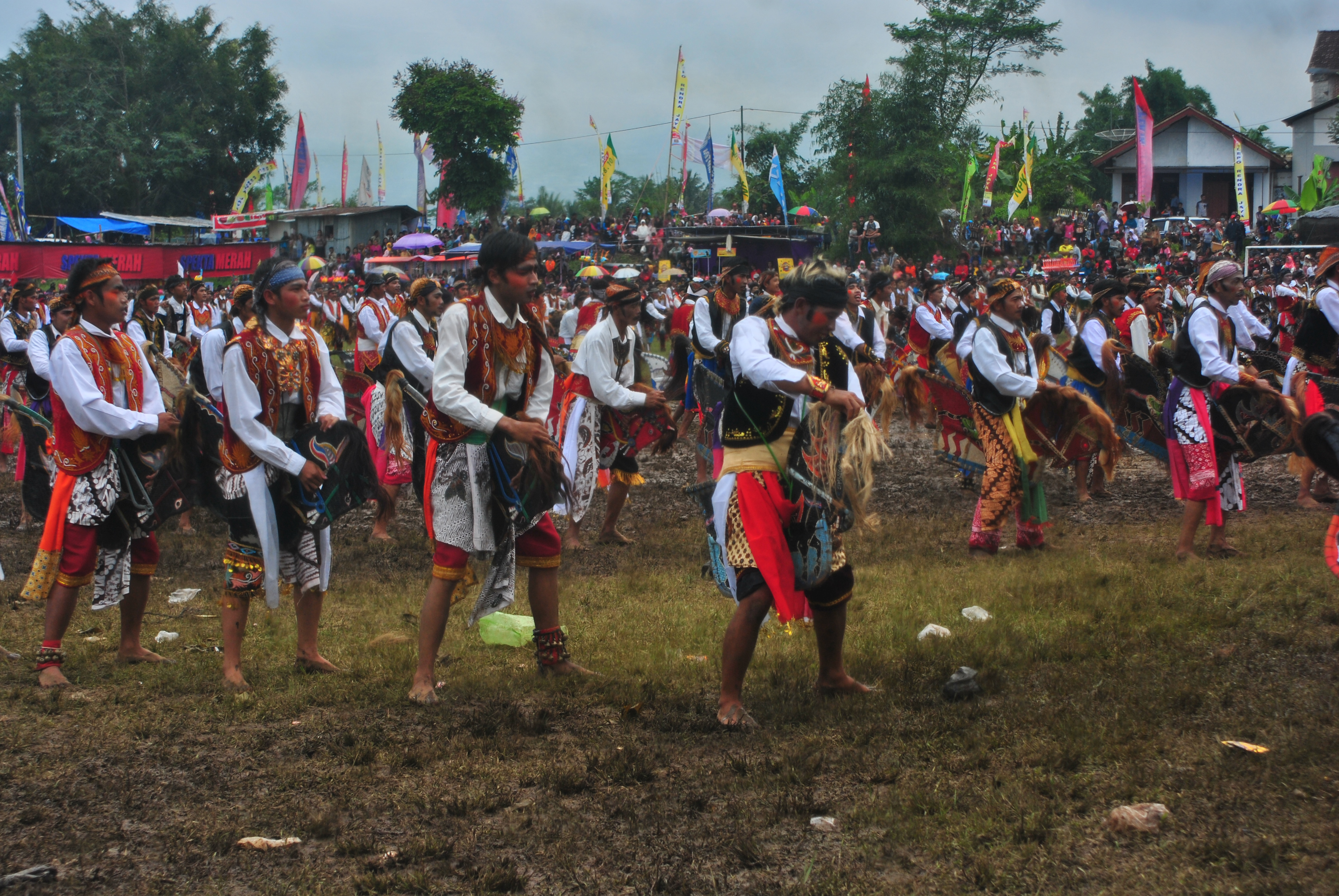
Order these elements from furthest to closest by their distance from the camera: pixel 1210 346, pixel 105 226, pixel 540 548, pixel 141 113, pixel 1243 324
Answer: pixel 141 113
pixel 105 226
pixel 1243 324
pixel 1210 346
pixel 540 548

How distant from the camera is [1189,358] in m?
7.49

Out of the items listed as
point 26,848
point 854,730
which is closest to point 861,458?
point 854,730

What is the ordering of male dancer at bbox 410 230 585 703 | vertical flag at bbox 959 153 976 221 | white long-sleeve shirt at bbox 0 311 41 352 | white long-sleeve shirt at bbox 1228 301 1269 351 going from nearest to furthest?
male dancer at bbox 410 230 585 703 < white long-sleeve shirt at bbox 1228 301 1269 351 < white long-sleeve shirt at bbox 0 311 41 352 < vertical flag at bbox 959 153 976 221

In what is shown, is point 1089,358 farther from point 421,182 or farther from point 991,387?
point 421,182

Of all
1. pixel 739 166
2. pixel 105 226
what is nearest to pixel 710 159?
pixel 739 166

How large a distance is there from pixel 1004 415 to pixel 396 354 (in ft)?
14.0

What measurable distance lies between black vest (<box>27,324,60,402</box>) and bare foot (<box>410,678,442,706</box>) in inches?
187

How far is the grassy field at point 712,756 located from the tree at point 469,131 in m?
43.1

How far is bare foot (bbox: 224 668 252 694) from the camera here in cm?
529

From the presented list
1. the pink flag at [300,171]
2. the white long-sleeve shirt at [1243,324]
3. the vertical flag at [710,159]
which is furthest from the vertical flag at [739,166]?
the white long-sleeve shirt at [1243,324]

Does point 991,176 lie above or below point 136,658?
above

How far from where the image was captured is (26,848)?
11.8 ft

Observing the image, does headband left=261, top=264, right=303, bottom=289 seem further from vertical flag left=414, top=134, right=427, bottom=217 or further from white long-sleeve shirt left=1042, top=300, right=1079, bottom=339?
vertical flag left=414, top=134, right=427, bottom=217

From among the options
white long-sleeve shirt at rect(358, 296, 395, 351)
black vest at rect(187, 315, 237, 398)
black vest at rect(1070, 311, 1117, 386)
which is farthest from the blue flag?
black vest at rect(187, 315, 237, 398)
